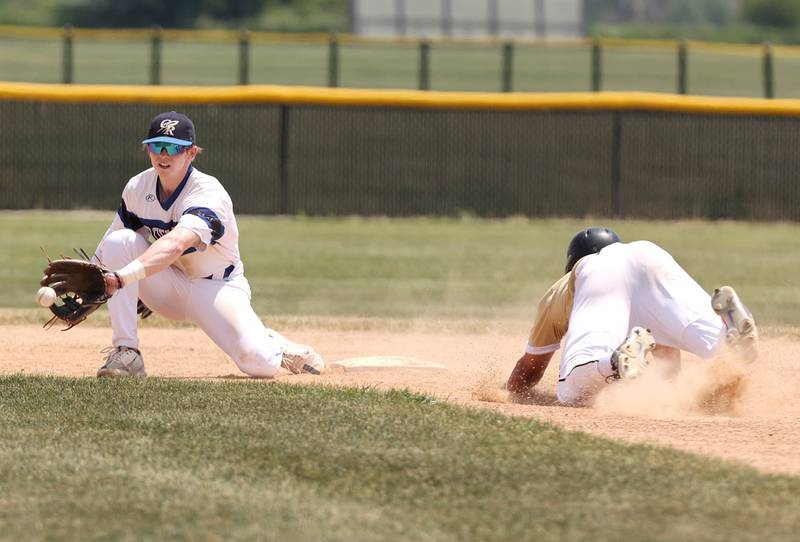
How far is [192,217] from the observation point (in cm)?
691

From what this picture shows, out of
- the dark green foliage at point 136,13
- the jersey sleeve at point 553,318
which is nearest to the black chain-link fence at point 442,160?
the jersey sleeve at point 553,318

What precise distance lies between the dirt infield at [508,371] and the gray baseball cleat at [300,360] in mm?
77

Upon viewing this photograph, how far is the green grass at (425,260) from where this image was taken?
11.6m

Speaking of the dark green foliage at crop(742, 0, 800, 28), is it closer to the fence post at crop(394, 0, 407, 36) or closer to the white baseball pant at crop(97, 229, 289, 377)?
the fence post at crop(394, 0, 407, 36)

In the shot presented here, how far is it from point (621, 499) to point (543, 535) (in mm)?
523

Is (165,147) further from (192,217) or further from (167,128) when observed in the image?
(192,217)

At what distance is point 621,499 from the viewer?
4633 mm

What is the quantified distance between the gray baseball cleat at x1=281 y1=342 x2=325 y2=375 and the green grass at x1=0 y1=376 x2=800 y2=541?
1.26 m

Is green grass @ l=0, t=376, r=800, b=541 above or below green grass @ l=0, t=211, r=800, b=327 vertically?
above

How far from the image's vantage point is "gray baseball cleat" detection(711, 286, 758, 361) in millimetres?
6473

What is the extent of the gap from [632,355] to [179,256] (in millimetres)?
2348

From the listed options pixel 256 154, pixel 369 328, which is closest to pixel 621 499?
pixel 369 328

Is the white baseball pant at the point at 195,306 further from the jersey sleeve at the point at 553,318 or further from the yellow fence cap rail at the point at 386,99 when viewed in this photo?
the yellow fence cap rail at the point at 386,99

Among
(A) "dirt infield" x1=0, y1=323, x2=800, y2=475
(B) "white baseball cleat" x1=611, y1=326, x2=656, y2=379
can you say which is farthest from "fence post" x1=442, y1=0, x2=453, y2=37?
(B) "white baseball cleat" x1=611, y1=326, x2=656, y2=379
